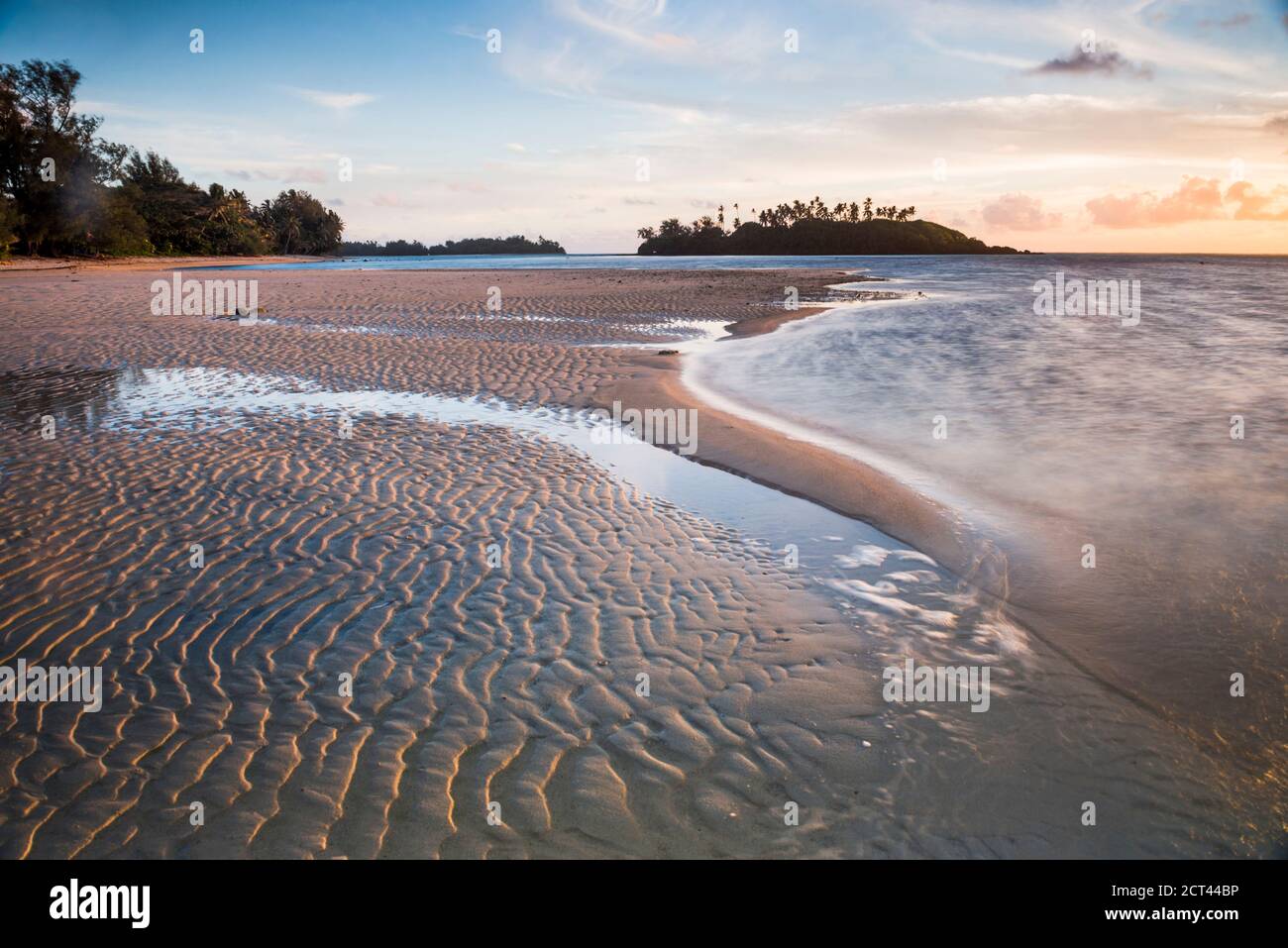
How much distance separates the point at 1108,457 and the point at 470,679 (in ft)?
35.7

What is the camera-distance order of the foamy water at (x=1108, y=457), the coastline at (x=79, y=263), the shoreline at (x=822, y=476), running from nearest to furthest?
1. the foamy water at (x=1108, y=457)
2. the shoreline at (x=822, y=476)
3. the coastline at (x=79, y=263)

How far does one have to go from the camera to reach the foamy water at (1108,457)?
18.9 ft

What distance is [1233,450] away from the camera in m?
11.7

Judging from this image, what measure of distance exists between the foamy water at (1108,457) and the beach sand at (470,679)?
882mm

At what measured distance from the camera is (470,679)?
16.3 feet

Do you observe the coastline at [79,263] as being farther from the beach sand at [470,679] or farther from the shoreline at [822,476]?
the beach sand at [470,679]

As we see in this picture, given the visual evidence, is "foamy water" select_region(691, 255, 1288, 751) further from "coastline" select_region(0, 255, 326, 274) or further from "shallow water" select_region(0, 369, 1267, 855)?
"coastline" select_region(0, 255, 326, 274)

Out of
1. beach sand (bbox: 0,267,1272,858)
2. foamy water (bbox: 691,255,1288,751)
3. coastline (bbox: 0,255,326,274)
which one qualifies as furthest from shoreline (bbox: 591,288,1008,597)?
coastline (bbox: 0,255,326,274)

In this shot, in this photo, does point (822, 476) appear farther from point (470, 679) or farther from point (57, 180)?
point (57, 180)

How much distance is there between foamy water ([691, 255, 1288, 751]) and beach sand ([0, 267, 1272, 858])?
0.88 metres

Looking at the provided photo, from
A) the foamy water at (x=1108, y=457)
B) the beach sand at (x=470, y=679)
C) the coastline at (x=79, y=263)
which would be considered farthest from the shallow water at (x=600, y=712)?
the coastline at (x=79, y=263)
